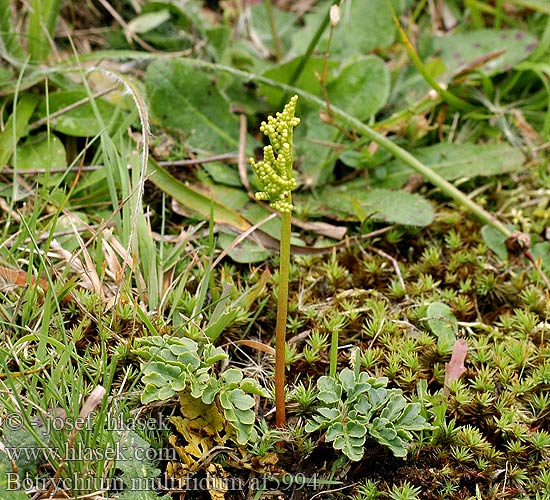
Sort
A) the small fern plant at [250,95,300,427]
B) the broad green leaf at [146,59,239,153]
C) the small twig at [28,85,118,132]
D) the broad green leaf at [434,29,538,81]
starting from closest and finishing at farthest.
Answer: the small fern plant at [250,95,300,427] < the small twig at [28,85,118,132] < the broad green leaf at [146,59,239,153] < the broad green leaf at [434,29,538,81]

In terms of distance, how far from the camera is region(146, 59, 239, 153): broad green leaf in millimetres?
3234

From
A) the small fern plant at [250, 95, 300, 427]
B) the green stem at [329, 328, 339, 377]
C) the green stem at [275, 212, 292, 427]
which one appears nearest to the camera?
the small fern plant at [250, 95, 300, 427]

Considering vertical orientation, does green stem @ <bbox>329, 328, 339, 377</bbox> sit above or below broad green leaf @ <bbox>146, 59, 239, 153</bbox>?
below

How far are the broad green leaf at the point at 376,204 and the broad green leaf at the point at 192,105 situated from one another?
22.0 inches

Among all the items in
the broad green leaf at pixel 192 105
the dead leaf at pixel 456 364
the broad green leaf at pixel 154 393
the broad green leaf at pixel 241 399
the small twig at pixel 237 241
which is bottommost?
the dead leaf at pixel 456 364

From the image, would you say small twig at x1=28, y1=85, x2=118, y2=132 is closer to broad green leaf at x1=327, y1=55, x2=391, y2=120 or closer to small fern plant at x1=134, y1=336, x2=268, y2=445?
broad green leaf at x1=327, y1=55, x2=391, y2=120

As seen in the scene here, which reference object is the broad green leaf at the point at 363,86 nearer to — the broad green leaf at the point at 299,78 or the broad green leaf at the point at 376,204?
the broad green leaf at the point at 299,78

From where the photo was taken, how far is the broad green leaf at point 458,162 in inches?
128

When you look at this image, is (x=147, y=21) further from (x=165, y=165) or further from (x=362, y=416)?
(x=362, y=416)

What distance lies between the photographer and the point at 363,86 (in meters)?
3.40

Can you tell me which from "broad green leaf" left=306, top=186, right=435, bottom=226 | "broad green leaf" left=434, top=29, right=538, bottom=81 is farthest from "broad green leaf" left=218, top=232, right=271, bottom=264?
"broad green leaf" left=434, top=29, right=538, bottom=81

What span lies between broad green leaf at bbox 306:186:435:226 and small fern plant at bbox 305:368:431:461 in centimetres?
104

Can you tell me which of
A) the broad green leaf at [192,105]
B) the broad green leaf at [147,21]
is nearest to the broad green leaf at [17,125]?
the broad green leaf at [192,105]

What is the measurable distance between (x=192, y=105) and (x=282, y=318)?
172 cm
